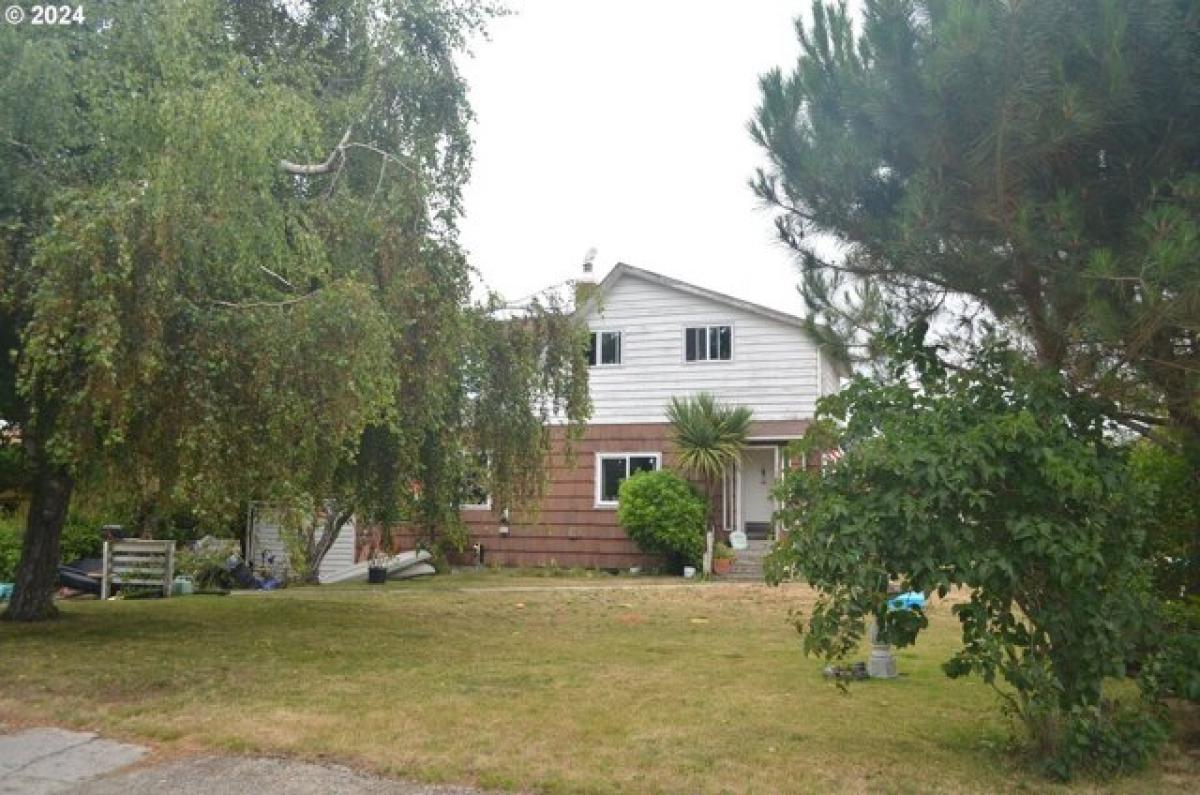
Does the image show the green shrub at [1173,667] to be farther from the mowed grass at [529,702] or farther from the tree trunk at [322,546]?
the tree trunk at [322,546]

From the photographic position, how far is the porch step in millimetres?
19719

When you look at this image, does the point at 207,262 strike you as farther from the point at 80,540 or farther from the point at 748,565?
the point at 748,565

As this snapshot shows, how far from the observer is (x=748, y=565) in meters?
20.2

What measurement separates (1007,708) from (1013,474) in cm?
150

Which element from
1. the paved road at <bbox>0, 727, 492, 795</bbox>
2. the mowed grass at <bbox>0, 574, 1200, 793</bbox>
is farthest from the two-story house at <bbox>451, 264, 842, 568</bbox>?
the paved road at <bbox>0, 727, 492, 795</bbox>

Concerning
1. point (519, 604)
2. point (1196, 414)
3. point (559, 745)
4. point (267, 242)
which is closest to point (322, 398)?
point (267, 242)

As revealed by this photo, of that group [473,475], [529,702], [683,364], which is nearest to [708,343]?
Answer: [683,364]

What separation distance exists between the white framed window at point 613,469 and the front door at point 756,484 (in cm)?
200

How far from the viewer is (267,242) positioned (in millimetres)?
8203

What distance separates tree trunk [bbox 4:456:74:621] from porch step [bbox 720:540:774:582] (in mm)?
11755

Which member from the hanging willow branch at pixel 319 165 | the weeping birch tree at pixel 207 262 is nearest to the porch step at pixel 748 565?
the weeping birch tree at pixel 207 262

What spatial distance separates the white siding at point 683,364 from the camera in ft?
69.4

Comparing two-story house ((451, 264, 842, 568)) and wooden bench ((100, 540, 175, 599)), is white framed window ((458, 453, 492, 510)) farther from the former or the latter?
two-story house ((451, 264, 842, 568))

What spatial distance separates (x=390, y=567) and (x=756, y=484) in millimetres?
8030
